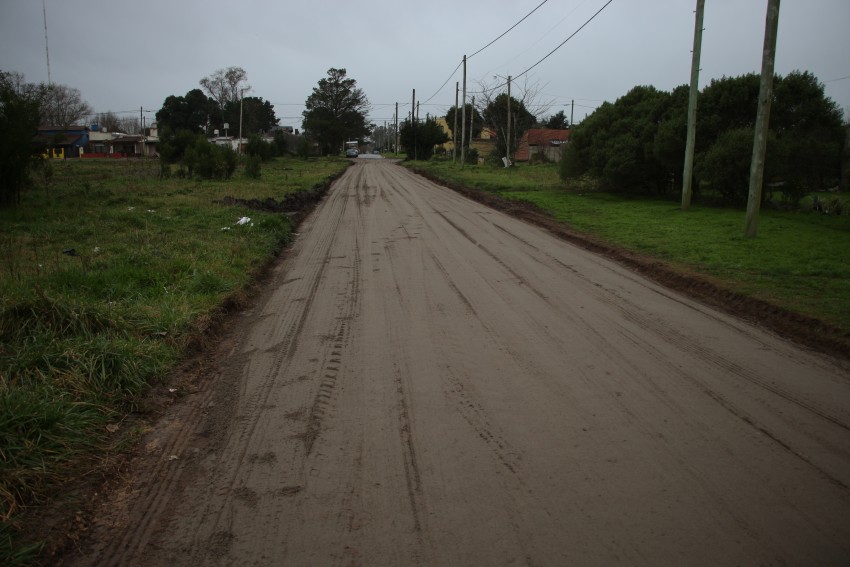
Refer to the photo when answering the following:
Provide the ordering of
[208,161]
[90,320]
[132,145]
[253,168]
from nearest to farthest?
1. [90,320]
2. [208,161]
3. [253,168]
4. [132,145]

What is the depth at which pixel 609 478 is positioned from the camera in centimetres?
371

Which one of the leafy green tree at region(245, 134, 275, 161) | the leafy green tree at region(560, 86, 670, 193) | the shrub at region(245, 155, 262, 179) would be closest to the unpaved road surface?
the leafy green tree at region(560, 86, 670, 193)

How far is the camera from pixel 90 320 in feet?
19.3

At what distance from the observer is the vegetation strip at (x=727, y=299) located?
6531 mm

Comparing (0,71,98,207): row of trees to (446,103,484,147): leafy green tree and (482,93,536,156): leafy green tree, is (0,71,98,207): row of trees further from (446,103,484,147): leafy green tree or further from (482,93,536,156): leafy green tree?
(446,103,484,147): leafy green tree

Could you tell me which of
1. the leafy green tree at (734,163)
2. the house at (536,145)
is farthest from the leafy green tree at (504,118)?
the leafy green tree at (734,163)

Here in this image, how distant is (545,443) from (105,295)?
19.2 ft

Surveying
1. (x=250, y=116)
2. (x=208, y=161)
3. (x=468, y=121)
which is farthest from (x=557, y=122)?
(x=208, y=161)

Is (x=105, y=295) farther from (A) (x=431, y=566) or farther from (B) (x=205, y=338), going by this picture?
(A) (x=431, y=566)

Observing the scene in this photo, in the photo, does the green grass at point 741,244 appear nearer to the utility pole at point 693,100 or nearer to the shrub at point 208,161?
the utility pole at point 693,100

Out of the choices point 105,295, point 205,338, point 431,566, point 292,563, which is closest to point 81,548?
point 292,563

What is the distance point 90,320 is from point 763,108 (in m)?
13.2

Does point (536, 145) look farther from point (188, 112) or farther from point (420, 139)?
point (188, 112)

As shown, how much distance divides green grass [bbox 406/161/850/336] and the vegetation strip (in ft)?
0.53
